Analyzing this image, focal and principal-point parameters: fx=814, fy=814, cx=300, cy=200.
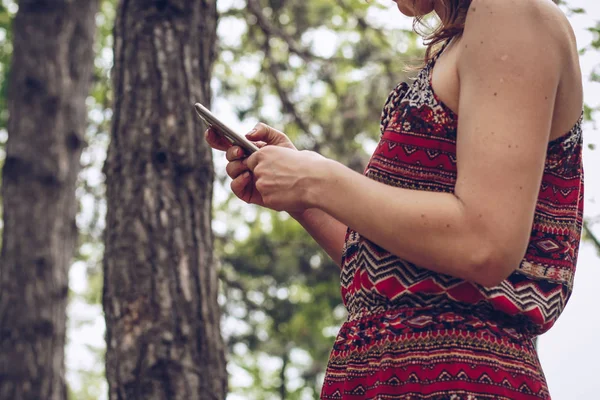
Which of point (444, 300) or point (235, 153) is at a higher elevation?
point (235, 153)

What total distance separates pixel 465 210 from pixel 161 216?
7.77 feet

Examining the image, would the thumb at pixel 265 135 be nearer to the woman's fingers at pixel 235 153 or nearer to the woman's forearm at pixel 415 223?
the woman's fingers at pixel 235 153

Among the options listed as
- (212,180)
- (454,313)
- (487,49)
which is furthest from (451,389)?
(212,180)

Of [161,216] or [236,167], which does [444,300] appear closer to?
[236,167]

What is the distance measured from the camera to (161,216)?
138 inches

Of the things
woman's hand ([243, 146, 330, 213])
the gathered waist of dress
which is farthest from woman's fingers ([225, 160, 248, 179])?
the gathered waist of dress

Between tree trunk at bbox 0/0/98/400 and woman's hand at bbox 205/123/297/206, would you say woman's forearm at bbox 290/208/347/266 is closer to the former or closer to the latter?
woman's hand at bbox 205/123/297/206

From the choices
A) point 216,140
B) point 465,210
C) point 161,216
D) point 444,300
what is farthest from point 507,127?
point 161,216

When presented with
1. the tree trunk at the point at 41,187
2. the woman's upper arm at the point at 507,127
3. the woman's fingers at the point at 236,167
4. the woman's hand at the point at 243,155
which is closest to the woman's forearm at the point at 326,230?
the woman's hand at the point at 243,155

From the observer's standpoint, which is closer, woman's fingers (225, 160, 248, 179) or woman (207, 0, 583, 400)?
woman (207, 0, 583, 400)

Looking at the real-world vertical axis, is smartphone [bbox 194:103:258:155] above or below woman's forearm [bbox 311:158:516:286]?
above

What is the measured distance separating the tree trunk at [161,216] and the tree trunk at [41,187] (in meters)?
3.22

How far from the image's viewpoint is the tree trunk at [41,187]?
251 inches

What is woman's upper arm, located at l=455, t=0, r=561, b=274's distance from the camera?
1.29 m
